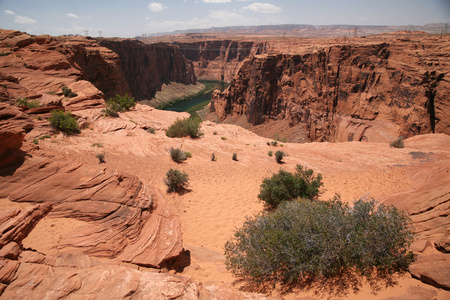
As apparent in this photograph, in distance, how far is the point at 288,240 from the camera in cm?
468

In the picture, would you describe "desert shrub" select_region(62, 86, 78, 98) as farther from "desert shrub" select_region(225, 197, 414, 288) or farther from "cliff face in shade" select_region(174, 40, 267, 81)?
"cliff face in shade" select_region(174, 40, 267, 81)

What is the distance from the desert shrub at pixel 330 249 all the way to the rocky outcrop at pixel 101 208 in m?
1.87

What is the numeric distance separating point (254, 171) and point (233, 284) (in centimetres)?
747

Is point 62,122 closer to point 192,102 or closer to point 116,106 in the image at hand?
point 116,106

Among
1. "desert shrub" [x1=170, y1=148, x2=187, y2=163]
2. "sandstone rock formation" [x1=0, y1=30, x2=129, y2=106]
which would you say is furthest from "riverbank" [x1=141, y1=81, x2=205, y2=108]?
"desert shrub" [x1=170, y1=148, x2=187, y2=163]

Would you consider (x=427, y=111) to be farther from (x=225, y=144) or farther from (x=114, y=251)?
(x=114, y=251)

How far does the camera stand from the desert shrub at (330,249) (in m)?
4.15

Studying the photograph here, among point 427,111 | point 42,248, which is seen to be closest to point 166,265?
point 42,248

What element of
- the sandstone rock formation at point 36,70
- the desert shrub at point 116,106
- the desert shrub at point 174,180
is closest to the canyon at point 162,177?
the sandstone rock formation at point 36,70

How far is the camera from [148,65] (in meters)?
72.9

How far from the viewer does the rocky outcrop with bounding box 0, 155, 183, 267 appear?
5.04 meters

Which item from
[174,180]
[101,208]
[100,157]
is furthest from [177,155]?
[101,208]

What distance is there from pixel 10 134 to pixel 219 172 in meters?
7.54

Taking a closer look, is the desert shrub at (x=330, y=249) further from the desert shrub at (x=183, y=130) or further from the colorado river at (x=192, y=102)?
the colorado river at (x=192, y=102)
